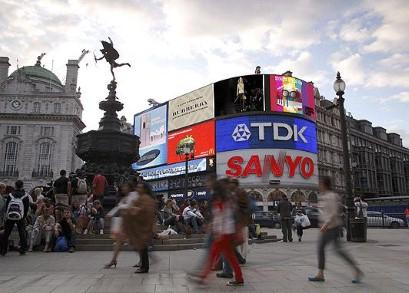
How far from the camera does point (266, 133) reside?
1934 inches

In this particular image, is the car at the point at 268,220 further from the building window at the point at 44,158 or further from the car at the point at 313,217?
the building window at the point at 44,158

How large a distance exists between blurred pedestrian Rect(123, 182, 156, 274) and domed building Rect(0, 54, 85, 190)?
199 feet

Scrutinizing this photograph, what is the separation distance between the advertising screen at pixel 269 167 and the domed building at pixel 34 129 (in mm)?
31010

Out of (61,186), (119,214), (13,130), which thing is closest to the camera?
(119,214)

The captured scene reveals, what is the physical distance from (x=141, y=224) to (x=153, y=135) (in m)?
58.1

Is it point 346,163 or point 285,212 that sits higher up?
point 346,163

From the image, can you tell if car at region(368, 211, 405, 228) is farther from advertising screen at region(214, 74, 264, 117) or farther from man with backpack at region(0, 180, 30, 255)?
advertising screen at region(214, 74, 264, 117)

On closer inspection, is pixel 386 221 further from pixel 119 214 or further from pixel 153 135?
pixel 153 135

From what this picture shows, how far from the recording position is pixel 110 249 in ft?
35.1

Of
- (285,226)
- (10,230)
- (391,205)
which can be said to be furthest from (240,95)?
(10,230)

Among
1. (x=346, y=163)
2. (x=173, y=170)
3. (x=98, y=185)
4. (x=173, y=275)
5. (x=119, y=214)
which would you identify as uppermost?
(x=173, y=170)

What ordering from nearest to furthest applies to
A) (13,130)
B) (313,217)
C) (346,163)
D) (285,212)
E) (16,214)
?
(16,214) < (346,163) < (285,212) < (313,217) < (13,130)

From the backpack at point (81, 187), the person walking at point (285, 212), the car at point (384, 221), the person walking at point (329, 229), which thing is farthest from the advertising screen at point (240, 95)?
the person walking at point (329, 229)

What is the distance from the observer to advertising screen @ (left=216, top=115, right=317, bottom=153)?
48.9 metres
